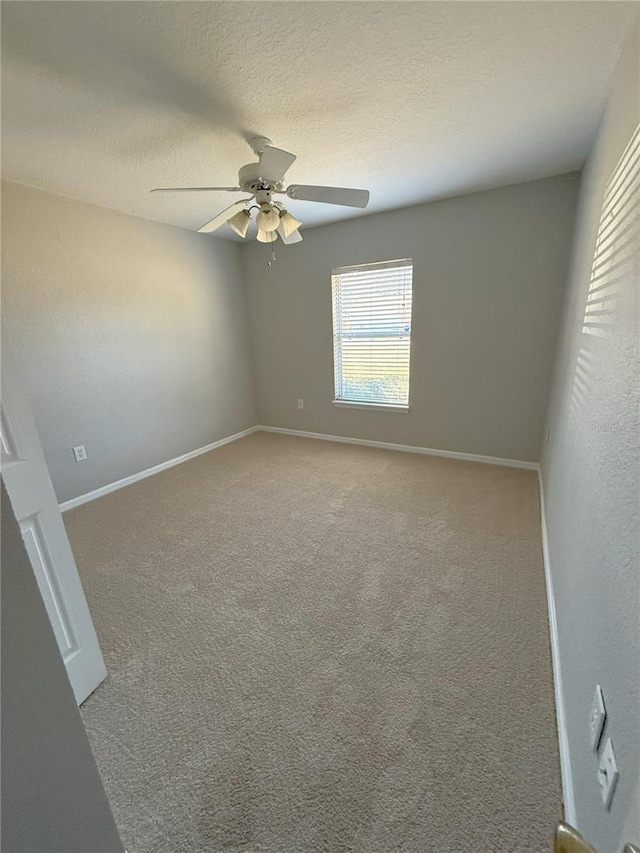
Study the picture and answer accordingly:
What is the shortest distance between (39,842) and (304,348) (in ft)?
12.3

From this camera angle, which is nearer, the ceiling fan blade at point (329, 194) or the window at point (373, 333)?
the ceiling fan blade at point (329, 194)

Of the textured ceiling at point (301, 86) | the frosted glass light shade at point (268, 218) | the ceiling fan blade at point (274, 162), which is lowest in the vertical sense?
the frosted glass light shade at point (268, 218)

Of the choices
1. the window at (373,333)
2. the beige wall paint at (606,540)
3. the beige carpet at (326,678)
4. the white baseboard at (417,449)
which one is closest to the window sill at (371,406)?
the window at (373,333)

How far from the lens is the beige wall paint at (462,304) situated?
2635 mm

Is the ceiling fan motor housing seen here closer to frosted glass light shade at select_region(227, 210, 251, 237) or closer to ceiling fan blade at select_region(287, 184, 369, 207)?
ceiling fan blade at select_region(287, 184, 369, 207)

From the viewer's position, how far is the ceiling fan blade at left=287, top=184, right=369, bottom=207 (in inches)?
68.5

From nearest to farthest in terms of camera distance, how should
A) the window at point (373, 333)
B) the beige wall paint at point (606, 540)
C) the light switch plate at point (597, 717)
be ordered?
the beige wall paint at point (606, 540), the light switch plate at point (597, 717), the window at point (373, 333)

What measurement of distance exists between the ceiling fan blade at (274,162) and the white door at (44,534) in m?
1.28

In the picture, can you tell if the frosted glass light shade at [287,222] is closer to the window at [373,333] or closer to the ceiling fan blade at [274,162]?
the ceiling fan blade at [274,162]

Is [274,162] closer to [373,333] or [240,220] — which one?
[240,220]

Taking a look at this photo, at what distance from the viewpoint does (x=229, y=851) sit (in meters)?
0.88

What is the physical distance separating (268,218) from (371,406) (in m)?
2.19

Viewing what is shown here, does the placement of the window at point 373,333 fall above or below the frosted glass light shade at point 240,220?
below

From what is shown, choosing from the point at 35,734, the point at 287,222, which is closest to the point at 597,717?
the point at 35,734
